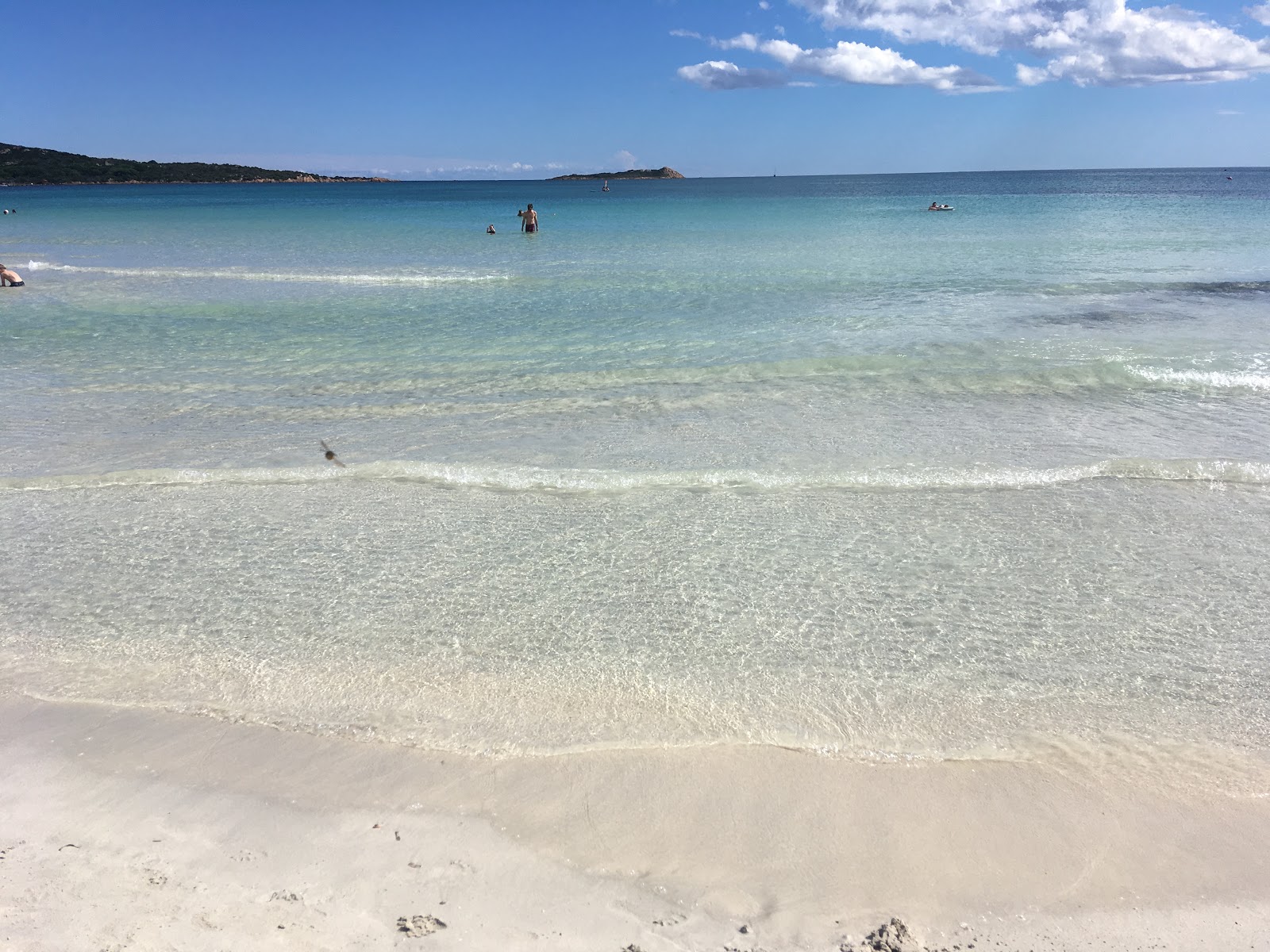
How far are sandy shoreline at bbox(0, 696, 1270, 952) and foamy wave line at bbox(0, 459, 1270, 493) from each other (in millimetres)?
3537

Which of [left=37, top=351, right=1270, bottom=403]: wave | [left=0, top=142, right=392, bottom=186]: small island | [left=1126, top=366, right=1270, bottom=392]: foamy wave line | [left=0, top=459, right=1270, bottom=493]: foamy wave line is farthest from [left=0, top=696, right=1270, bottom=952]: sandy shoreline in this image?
[left=0, top=142, right=392, bottom=186]: small island

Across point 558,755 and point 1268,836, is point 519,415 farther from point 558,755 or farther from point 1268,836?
point 1268,836

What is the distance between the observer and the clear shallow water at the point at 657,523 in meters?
4.45

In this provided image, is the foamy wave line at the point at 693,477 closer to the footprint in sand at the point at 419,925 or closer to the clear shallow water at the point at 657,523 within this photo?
the clear shallow water at the point at 657,523

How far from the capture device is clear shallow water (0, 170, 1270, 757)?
445 cm

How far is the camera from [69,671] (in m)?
4.72

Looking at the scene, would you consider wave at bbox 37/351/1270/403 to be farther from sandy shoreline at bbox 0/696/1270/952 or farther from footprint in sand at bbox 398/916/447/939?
footprint in sand at bbox 398/916/447/939

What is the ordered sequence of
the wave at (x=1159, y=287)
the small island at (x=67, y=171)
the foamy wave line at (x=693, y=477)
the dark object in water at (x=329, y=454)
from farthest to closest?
the small island at (x=67, y=171) → the wave at (x=1159, y=287) → the dark object in water at (x=329, y=454) → the foamy wave line at (x=693, y=477)

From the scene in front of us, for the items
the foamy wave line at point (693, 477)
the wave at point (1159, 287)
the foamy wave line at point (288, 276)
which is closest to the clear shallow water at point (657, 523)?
the foamy wave line at point (693, 477)

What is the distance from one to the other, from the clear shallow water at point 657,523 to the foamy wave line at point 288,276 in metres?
5.44

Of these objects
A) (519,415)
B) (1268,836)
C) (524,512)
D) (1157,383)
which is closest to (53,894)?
(524,512)

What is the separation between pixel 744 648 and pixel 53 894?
328 centimetres

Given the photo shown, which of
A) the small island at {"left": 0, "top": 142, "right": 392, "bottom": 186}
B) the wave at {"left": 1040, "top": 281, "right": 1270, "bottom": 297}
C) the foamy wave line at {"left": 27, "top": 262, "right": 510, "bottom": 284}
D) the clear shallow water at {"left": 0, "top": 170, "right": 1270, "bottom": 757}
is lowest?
the clear shallow water at {"left": 0, "top": 170, "right": 1270, "bottom": 757}

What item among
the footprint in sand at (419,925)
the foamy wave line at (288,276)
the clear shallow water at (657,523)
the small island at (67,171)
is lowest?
the footprint in sand at (419,925)
